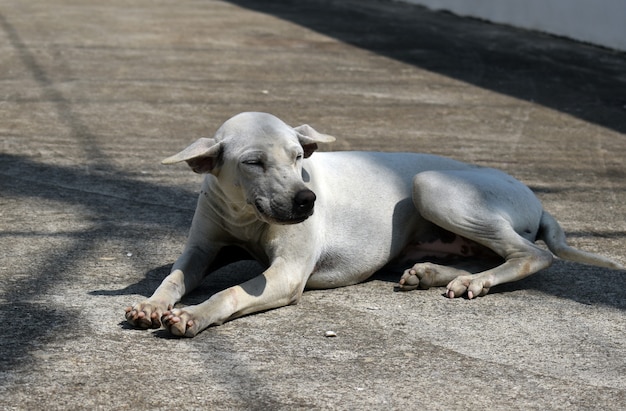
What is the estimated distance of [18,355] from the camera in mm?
4141

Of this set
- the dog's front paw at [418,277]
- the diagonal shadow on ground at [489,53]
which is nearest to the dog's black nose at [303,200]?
the dog's front paw at [418,277]

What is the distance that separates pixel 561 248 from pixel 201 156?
6.15ft

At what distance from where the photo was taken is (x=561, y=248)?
216 inches

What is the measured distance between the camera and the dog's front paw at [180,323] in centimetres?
438

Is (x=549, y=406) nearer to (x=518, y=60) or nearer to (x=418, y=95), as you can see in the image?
(x=418, y=95)

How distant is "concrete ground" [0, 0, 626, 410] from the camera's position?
406cm

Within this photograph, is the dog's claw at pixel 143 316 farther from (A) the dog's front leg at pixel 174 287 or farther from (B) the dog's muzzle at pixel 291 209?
(B) the dog's muzzle at pixel 291 209

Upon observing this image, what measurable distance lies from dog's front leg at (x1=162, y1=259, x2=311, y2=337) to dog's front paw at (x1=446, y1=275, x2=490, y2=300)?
2.24 feet

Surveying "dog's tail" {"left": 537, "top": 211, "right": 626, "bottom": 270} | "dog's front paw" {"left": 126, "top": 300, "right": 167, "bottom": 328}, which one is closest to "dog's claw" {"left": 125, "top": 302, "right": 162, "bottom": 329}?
"dog's front paw" {"left": 126, "top": 300, "right": 167, "bottom": 328}

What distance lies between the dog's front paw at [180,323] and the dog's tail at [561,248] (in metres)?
1.97

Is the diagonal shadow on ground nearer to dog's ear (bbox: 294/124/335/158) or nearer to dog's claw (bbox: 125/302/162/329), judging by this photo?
dog's ear (bbox: 294/124/335/158)

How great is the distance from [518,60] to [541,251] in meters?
8.30

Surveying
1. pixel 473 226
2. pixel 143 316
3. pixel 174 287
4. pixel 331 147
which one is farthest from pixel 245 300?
pixel 331 147

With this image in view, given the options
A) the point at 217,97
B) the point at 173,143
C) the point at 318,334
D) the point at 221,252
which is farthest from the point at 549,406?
the point at 217,97
